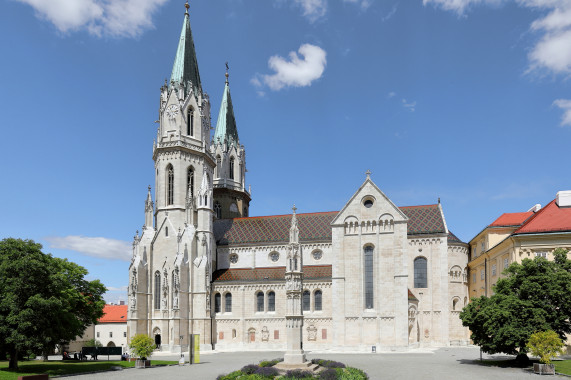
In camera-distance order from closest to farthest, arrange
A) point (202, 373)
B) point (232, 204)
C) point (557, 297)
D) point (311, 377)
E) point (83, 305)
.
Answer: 1. point (311, 377)
2. point (202, 373)
3. point (557, 297)
4. point (83, 305)
5. point (232, 204)

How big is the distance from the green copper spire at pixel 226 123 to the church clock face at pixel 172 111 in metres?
16.8

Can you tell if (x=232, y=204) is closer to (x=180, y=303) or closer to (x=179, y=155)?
(x=179, y=155)

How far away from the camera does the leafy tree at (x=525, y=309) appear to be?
3491 cm

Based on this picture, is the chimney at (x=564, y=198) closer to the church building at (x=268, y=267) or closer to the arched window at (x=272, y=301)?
the church building at (x=268, y=267)

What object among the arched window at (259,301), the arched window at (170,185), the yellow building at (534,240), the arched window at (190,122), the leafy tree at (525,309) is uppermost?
the arched window at (190,122)

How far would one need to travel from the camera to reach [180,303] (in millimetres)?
56812

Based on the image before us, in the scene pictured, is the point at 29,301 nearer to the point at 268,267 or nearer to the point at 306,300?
the point at 306,300

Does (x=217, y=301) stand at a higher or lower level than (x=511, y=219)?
lower

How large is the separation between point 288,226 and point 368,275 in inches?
543

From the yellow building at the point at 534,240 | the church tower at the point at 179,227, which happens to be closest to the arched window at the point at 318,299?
the church tower at the point at 179,227

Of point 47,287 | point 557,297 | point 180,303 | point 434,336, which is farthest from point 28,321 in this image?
point 434,336

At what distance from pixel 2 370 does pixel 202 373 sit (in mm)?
14018

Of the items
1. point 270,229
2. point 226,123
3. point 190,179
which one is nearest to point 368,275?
point 270,229

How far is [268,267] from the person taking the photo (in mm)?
62938
